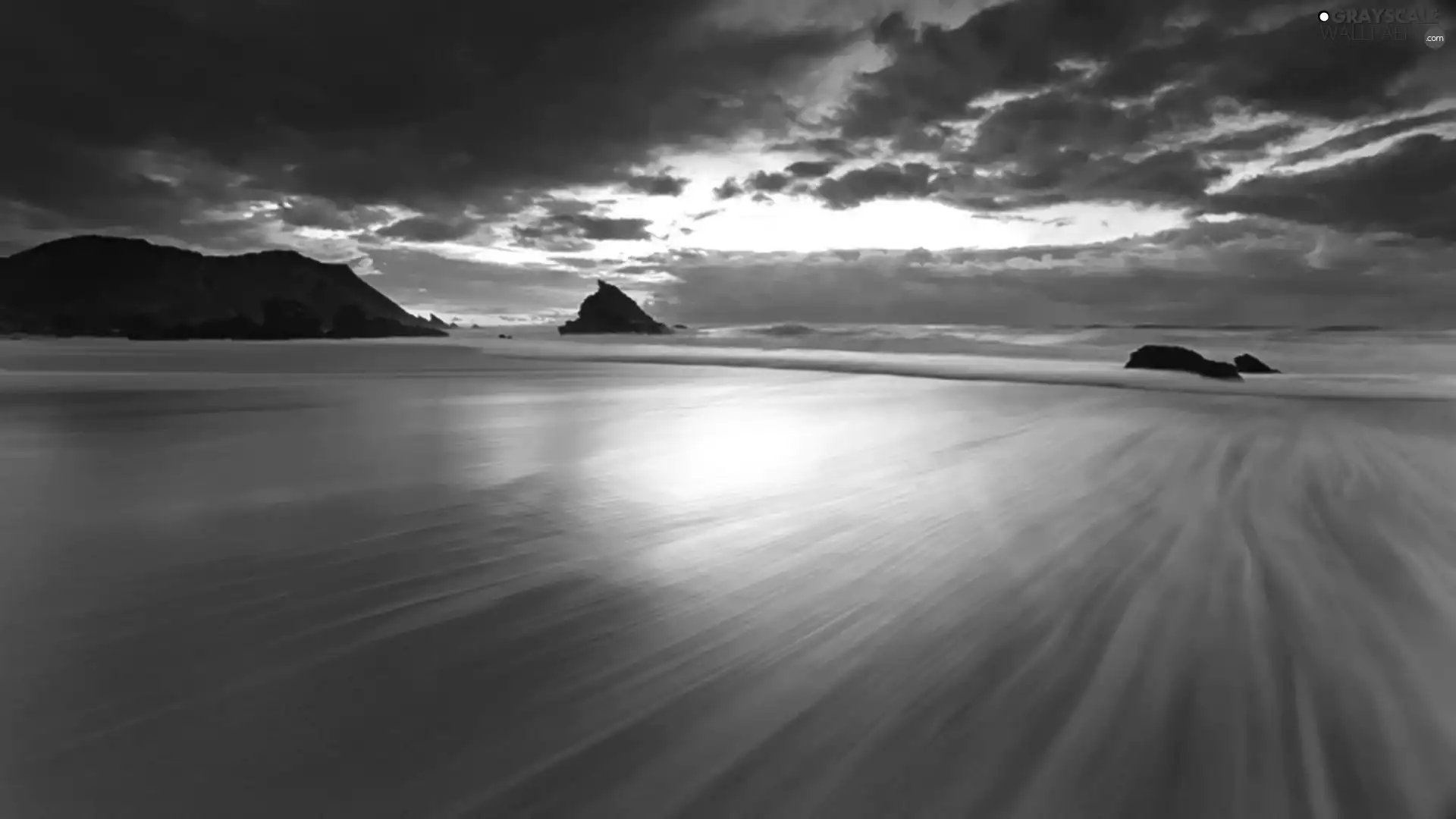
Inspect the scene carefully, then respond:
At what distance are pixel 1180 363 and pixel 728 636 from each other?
15.8 m

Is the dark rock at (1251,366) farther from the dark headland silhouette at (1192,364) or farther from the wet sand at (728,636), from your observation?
the wet sand at (728,636)

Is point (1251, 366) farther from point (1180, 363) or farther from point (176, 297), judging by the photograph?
point (176, 297)

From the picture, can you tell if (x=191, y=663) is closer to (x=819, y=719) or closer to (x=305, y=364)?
(x=819, y=719)

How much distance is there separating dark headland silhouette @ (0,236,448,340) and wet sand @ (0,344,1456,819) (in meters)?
57.9

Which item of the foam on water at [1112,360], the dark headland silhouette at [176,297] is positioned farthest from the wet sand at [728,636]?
the dark headland silhouette at [176,297]

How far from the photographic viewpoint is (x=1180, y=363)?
14766 mm

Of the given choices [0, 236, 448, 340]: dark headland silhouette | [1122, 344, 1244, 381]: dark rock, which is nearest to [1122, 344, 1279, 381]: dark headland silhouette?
[1122, 344, 1244, 381]: dark rock

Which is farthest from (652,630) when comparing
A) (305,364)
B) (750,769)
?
(305,364)

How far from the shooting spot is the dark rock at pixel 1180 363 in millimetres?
13052

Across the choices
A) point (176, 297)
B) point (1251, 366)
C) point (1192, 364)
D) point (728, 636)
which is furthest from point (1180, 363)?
point (176, 297)

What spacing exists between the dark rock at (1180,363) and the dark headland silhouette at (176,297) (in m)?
55.9

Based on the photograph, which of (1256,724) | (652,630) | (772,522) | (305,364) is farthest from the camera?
(305,364)

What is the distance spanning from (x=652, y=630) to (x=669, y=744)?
2.21ft

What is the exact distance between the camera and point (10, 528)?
3.33 metres
